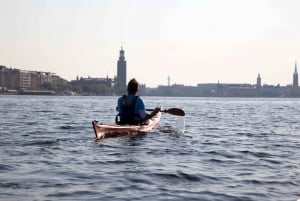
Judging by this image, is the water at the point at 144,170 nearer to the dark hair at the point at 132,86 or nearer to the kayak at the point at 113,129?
the kayak at the point at 113,129

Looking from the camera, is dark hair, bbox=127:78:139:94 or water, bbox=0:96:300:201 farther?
dark hair, bbox=127:78:139:94

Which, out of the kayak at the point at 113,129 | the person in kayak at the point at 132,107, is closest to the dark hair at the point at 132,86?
the person in kayak at the point at 132,107

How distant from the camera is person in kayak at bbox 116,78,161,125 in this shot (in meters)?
17.0

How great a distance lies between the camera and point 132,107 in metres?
17.3

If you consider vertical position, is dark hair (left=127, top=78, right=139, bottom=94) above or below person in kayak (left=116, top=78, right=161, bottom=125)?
above

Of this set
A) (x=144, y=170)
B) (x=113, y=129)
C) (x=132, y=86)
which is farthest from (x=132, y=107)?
(x=144, y=170)

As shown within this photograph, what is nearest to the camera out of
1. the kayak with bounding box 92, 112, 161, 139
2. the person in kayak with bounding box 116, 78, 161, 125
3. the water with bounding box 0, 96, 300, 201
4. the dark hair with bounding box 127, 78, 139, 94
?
the water with bounding box 0, 96, 300, 201

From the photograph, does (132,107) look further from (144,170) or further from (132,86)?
(144,170)

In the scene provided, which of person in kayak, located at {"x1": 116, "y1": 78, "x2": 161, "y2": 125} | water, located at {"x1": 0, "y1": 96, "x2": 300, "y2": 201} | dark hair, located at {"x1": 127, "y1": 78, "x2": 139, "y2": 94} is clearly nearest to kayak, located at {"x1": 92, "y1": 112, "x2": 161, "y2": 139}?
person in kayak, located at {"x1": 116, "y1": 78, "x2": 161, "y2": 125}

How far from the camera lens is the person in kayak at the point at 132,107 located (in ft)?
55.7

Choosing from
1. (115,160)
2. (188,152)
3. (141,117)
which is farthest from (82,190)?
(141,117)

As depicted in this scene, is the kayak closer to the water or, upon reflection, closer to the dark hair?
the water

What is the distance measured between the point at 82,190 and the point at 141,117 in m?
9.74

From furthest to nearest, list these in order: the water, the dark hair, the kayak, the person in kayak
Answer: the person in kayak
the dark hair
the kayak
the water
